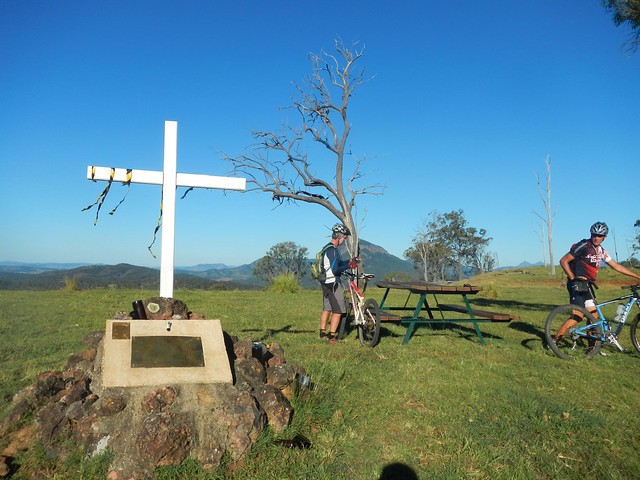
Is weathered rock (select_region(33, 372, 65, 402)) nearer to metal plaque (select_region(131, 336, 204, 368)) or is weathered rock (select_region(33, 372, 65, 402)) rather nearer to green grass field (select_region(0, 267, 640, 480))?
green grass field (select_region(0, 267, 640, 480))

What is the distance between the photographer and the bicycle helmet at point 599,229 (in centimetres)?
718

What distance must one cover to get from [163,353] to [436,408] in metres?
2.49

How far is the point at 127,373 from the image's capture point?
386cm

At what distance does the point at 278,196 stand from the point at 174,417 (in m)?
18.7

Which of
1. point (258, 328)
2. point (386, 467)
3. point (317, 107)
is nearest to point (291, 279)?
point (317, 107)

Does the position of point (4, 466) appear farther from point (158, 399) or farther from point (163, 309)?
point (163, 309)

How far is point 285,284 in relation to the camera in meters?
19.9

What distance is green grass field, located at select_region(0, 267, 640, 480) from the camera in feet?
11.7

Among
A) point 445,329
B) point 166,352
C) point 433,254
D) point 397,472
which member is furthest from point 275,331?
point 433,254

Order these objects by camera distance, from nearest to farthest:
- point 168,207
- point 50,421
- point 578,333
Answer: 1. point 50,421
2. point 168,207
3. point 578,333

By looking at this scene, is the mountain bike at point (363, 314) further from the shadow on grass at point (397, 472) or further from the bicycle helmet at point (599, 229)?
the shadow on grass at point (397, 472)

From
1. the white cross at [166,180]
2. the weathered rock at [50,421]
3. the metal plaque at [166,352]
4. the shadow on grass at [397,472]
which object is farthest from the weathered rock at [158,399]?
the white cross at [166,180]

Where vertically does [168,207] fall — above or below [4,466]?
above

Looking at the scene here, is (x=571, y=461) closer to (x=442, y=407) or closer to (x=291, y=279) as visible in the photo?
(x=442, y=407)
